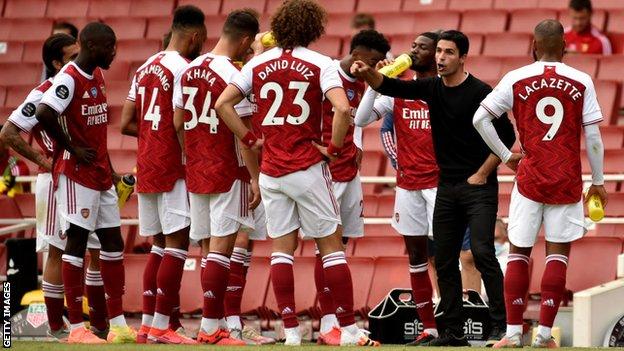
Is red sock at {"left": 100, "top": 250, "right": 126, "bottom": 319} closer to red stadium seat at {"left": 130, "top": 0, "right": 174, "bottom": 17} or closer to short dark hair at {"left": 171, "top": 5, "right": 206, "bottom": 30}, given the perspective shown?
A: short dark hair at {"left": 171, "top": 5, "right": 206, "bottom": 30}

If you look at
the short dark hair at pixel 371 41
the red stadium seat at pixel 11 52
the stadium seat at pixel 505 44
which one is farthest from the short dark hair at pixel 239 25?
the red stadium seat at pixel 11 52

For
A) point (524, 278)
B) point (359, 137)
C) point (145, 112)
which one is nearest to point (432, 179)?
point (359, 137)

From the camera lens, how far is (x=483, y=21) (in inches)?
617

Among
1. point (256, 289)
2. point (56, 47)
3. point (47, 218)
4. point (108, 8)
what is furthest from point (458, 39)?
point (108, 8)

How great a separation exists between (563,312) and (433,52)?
236 cm

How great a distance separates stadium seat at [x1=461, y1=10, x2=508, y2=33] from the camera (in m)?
15.6

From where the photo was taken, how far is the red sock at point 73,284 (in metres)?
9.36

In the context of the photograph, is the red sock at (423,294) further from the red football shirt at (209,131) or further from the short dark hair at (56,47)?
the short dark hair at (56,47)

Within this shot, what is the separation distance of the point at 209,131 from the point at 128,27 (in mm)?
8561

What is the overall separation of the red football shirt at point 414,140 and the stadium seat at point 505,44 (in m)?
5.60

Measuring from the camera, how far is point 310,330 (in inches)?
458

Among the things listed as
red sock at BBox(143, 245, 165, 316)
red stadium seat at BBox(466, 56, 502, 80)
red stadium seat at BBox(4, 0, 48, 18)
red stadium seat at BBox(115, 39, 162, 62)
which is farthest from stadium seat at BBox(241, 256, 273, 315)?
red stadium seat at BBox(4, 0, 48, 18)

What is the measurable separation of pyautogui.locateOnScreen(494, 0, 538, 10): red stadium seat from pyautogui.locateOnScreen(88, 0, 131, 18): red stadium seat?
4.58m

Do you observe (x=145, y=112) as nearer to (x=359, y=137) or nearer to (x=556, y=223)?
(x=359, y=137)
